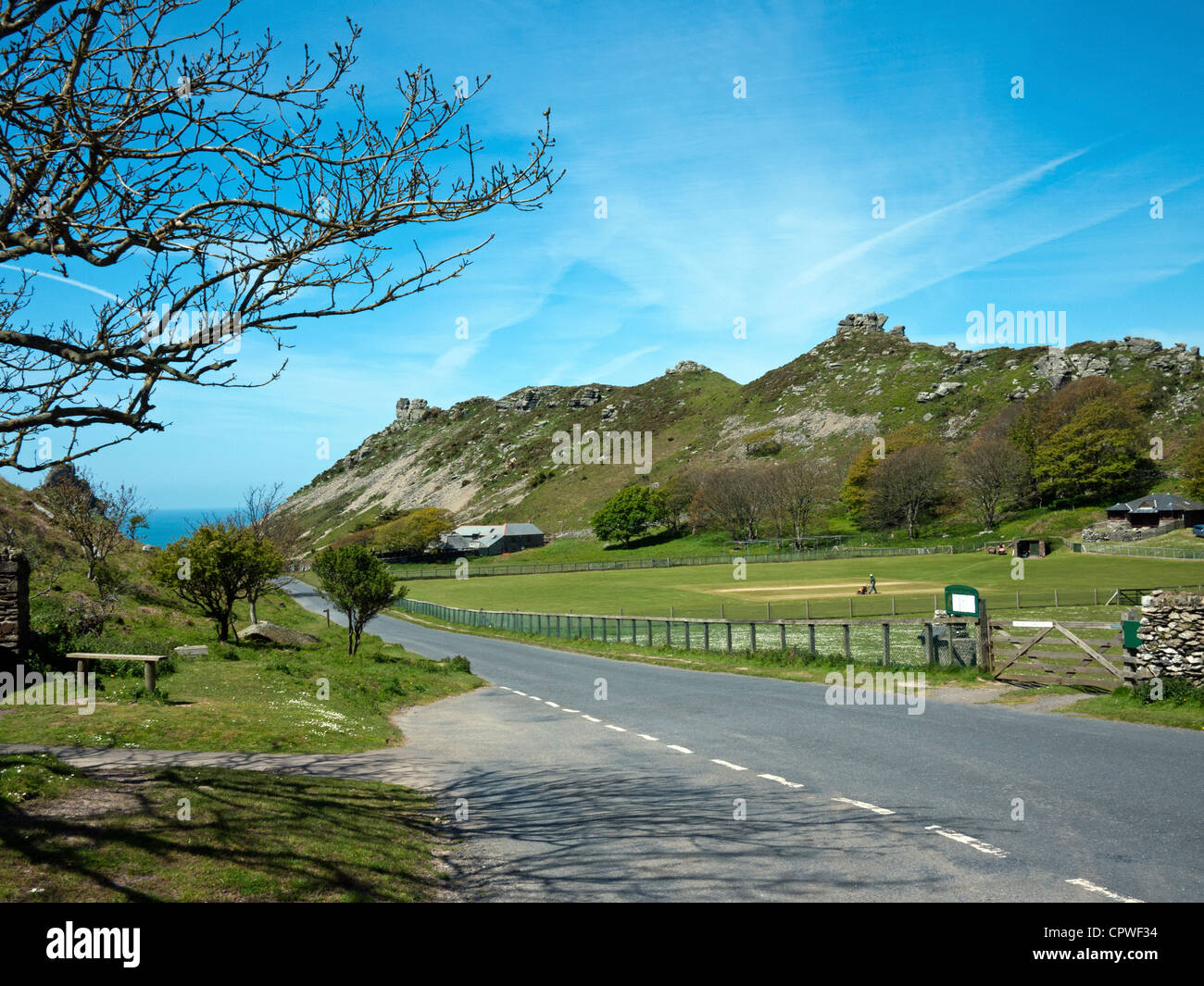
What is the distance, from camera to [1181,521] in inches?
3398

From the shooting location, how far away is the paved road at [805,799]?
6.81 metres

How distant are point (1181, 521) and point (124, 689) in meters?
101

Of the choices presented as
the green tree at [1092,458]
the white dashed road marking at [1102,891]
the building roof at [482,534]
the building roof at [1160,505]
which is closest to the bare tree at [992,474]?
the green tree at [1092,458]

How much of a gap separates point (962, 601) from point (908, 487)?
9477 centimetres

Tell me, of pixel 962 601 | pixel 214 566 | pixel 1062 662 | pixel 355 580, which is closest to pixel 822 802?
pixel 1062 662

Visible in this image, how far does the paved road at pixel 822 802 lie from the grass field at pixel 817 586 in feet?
95.1

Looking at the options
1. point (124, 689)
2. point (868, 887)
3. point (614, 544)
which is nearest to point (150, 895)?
point (868, 887)

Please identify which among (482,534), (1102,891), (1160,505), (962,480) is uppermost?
(962,480)

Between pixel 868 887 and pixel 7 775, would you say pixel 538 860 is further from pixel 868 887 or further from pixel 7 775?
pixel 7 775

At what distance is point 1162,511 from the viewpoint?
8688cm

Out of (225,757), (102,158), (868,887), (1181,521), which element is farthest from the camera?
(1181,521)

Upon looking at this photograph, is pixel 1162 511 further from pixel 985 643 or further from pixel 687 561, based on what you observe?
pixel 985 643

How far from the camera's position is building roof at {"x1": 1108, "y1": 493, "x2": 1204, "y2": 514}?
284ft

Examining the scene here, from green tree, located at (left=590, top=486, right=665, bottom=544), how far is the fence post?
111369mm
